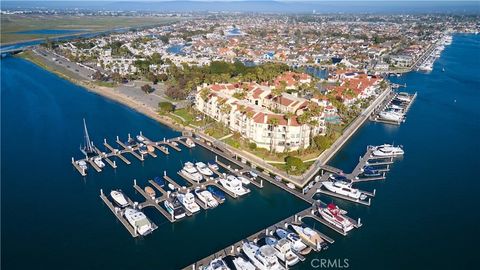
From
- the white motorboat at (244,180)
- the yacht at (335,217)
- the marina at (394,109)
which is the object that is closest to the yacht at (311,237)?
the yacht at (335,217)

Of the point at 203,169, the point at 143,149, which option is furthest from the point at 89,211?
the point at 143,149

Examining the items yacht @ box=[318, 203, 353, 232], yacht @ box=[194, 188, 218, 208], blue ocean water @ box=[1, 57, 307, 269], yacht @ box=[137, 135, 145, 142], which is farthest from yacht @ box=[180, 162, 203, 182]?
yacht @ box=[318, 203, 353, 232]

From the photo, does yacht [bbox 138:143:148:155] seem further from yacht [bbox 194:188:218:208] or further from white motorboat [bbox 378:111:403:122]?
white motorboat [bbox 378:111:403:122]

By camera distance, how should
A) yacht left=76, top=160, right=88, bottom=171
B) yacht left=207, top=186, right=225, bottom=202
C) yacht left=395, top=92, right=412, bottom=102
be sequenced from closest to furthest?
yacht left=207, top=186, right=225, bottom=202 → yacht left=76, top=160, right=88, bottom=171 → yacht left=395, top=92, right=412, bottom=102

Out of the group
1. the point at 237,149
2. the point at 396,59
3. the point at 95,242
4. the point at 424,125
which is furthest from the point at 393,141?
the point at 396,59

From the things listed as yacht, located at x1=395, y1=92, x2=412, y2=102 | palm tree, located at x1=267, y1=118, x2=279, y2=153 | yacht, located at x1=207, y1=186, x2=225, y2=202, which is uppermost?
palm tree, located at x1=267, y1=118, x2=279, y2=153

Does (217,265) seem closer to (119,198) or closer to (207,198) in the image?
(207,198)

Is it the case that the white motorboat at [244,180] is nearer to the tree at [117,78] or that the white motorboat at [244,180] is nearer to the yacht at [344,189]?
the yacht at [344,189]
